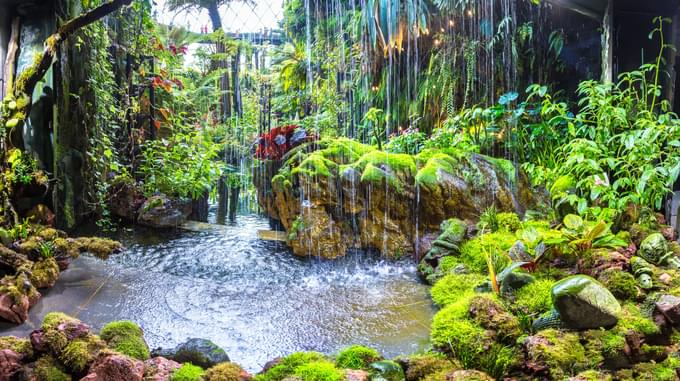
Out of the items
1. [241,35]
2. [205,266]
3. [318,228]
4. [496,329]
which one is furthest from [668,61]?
[241,35]

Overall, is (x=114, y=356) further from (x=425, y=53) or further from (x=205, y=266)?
(x=425, y=53)

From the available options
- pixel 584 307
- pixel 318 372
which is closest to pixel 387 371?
pixel 318 372

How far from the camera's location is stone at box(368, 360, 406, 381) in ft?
7.47

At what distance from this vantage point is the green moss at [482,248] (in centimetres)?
433

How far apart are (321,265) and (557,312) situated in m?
2.89

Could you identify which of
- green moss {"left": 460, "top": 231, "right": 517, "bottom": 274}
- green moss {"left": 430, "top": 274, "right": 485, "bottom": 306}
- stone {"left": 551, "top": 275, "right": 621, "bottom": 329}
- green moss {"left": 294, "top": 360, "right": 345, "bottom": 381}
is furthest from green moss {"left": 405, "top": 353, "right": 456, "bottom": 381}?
green moss {"left": 460, "top": 231, "right": 517, "bottom": 274}

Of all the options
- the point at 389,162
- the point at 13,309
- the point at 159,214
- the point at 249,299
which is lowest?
the point at 249,299

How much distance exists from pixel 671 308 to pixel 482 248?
1.70 m

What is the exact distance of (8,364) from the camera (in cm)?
221

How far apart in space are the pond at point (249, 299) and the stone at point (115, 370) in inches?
28.6

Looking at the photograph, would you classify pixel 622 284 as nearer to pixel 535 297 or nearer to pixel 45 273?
pixel 535 297

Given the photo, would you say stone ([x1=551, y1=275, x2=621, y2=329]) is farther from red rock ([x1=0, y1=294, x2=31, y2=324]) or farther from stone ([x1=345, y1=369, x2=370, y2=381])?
red rock ([x1=0, y1=294, x2=31, y2=324])

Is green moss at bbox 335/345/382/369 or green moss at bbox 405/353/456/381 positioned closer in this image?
green moss at bbox 405/353/456/381

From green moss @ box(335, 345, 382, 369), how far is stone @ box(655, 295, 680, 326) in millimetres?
1938
